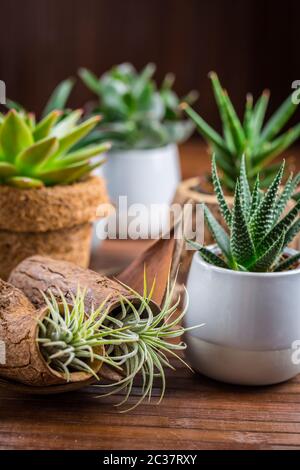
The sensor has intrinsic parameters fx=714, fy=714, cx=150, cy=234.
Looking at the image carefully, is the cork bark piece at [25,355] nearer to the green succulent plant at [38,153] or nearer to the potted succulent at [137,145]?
the green succulent plant at [38,153]

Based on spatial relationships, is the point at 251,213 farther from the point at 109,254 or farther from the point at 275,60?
the point at 275,60

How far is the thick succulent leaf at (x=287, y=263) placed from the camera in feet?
2.37

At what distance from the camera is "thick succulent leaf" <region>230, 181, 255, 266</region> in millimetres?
680

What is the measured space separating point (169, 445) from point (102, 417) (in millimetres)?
74

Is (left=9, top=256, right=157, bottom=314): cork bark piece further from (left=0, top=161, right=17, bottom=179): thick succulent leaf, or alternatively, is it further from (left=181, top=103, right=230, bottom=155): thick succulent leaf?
(left=181, top=103, right=230, bottom=155): thick succulent leaf

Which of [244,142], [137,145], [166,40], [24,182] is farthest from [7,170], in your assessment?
[166,40]

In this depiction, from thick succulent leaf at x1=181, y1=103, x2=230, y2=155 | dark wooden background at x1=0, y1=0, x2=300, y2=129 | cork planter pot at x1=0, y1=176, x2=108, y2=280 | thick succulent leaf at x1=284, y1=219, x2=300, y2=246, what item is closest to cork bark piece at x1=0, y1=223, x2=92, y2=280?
cork planter pot at x1=0, y1=176, x2=108, y2=280

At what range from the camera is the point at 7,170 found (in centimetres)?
88

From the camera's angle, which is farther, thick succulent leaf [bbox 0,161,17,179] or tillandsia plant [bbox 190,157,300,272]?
thick succulent leaf [bbox 0,161,17,179]

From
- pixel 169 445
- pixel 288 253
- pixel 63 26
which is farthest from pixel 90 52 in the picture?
pixel 169 445

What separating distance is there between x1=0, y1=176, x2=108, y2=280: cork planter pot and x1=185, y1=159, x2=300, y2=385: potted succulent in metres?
0.24

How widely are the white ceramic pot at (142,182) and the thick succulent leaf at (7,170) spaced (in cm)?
35

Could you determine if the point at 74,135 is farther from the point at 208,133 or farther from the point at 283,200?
the point at 283,200

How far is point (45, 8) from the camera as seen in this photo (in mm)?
2645
